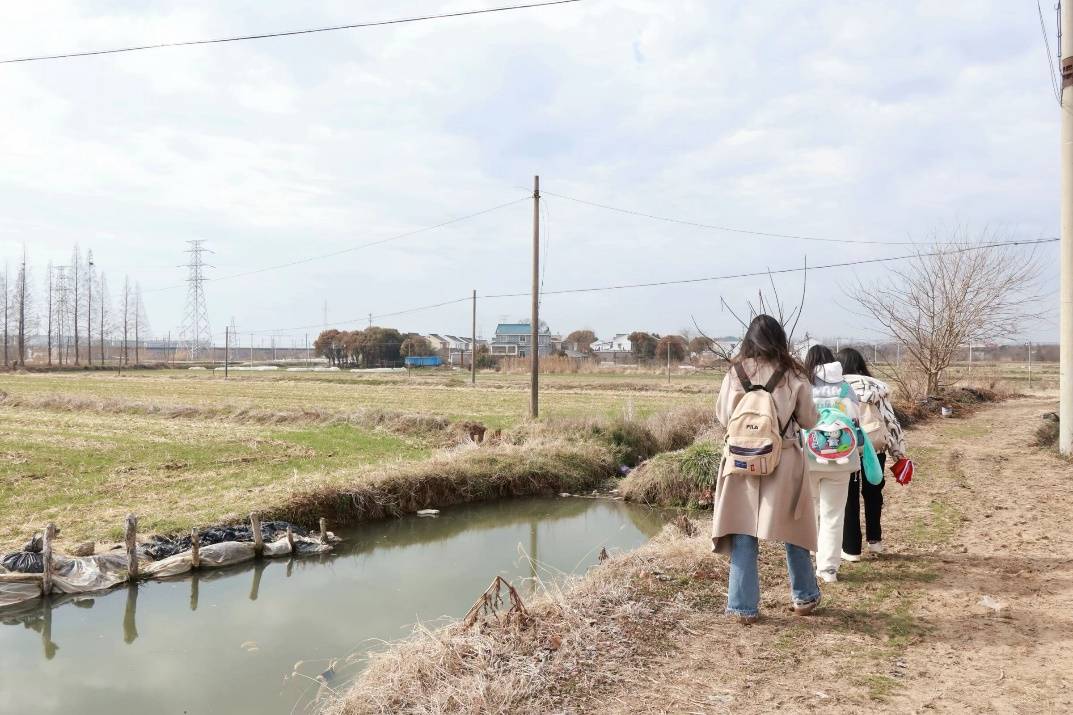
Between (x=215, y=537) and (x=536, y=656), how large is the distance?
5529mm

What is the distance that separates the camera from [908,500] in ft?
25.9

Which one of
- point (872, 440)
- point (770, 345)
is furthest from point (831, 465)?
point (770, 345)

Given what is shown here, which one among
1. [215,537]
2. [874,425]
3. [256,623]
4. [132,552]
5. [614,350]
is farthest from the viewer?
[614,350]

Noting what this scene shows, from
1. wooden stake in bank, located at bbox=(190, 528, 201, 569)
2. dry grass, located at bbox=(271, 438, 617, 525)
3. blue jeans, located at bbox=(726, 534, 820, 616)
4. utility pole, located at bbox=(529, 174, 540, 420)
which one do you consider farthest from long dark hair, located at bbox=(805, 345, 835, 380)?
utility pole, located at bbox=(529, 174, 540, 420)

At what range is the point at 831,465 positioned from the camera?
4.72 m

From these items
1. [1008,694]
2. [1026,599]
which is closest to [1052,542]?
[1026,599]

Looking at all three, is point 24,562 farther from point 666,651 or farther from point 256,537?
A: point 666,651

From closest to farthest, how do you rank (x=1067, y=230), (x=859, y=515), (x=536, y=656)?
1. (x=536, y=656)
2. (x=859, y=515)
3. (x=1067, y=230)

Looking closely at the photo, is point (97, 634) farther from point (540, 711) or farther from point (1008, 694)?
point (1008, 694)

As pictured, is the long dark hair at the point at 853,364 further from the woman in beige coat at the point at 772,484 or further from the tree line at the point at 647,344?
the tree line at the point at 647,344

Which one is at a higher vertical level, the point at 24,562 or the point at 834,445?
the point at 834,445

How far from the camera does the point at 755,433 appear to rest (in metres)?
3.82

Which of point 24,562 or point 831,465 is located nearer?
point 831,465

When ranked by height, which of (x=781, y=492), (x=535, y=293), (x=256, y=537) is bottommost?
(x=256, y=537)
